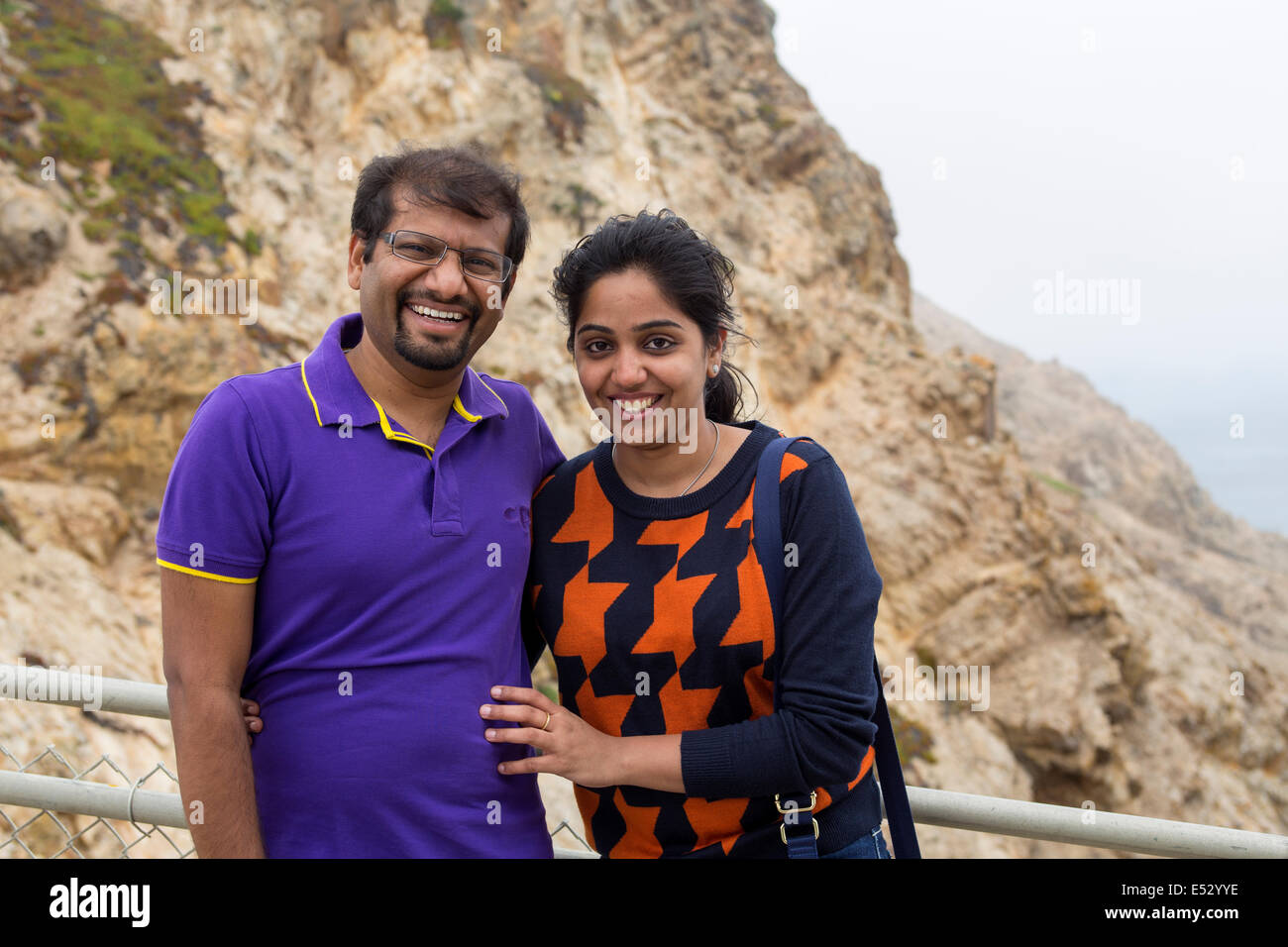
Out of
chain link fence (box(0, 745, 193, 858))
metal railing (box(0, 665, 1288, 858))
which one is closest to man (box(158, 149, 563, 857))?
metal railing (box(0, 665, 1288, 858))

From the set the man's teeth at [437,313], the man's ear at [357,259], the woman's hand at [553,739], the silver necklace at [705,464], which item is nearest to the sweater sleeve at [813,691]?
the woman's hand at [553,739]

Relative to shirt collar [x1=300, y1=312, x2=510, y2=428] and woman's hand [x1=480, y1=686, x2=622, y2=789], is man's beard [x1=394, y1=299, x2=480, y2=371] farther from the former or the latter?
woman's hand [x1=480, y1=686, x2=622, y2=789]

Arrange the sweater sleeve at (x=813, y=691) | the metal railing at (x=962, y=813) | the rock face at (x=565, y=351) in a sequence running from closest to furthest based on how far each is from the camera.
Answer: the sweater sleeve at (x=813, y=691)
the metal railing at (x=962, y=813)
the rock face at (x=565, y=351)

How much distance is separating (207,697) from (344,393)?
78 centimetres

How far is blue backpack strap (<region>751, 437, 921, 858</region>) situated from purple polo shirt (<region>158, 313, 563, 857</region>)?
70 cm

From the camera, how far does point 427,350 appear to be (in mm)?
2295

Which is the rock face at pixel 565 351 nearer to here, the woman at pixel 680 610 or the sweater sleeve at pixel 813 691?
the woman at pixel 680 610

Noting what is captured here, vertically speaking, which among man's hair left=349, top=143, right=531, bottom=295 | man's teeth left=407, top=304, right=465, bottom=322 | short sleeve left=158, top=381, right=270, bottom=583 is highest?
man's hair left=349, top=143, right=531, bottom=295

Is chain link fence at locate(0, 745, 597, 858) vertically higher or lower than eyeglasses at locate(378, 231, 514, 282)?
lower

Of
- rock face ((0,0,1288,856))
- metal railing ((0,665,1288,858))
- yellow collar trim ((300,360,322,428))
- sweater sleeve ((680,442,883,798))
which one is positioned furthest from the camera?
rock face ((0,0,1288,856))

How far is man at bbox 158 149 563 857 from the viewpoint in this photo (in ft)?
6.36

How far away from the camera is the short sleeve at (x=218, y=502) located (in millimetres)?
1898

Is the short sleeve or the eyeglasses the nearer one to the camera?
the short sleeve
